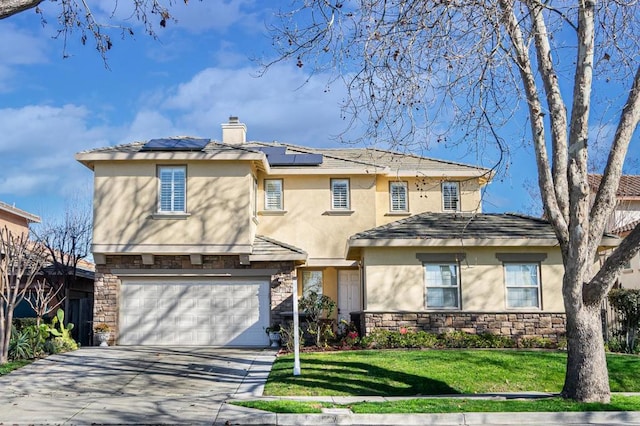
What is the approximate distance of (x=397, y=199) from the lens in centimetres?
2569

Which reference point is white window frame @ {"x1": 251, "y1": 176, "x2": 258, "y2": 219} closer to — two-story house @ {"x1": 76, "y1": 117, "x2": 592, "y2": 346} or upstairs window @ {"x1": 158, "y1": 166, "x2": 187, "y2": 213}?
two-story house @ {"x1": 76, "y1": 117, "x2": 592, "y2": 346}

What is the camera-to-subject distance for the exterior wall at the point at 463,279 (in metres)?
19.7

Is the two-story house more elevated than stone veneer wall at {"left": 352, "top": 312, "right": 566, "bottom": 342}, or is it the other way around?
the two-story house

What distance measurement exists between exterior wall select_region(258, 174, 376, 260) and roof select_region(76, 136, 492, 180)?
0.43 metres

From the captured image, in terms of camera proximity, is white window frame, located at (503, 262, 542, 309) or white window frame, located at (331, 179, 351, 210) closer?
white window frame, located at (503, 262, 542, 309)

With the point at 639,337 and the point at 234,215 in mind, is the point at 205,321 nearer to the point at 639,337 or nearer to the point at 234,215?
the point at 234,215

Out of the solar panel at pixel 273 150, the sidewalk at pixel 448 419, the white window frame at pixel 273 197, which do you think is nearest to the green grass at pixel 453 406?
the sidewalk at pixel 448 419

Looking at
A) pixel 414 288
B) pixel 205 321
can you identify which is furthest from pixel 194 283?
pixel 414 288

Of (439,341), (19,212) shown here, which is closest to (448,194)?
(439,341)

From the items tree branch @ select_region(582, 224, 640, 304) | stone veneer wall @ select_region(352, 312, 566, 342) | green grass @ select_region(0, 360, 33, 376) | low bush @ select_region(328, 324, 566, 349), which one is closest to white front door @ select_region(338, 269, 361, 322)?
stone veneer wall @ select_region(352, 312, 566, 342)

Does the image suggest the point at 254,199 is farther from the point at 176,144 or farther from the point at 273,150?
the point at 273,150

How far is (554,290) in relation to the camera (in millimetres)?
19750

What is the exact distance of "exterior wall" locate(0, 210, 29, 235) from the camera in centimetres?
3109

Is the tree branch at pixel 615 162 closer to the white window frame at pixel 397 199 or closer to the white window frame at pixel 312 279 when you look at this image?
the white window frame at pixel 397 199
